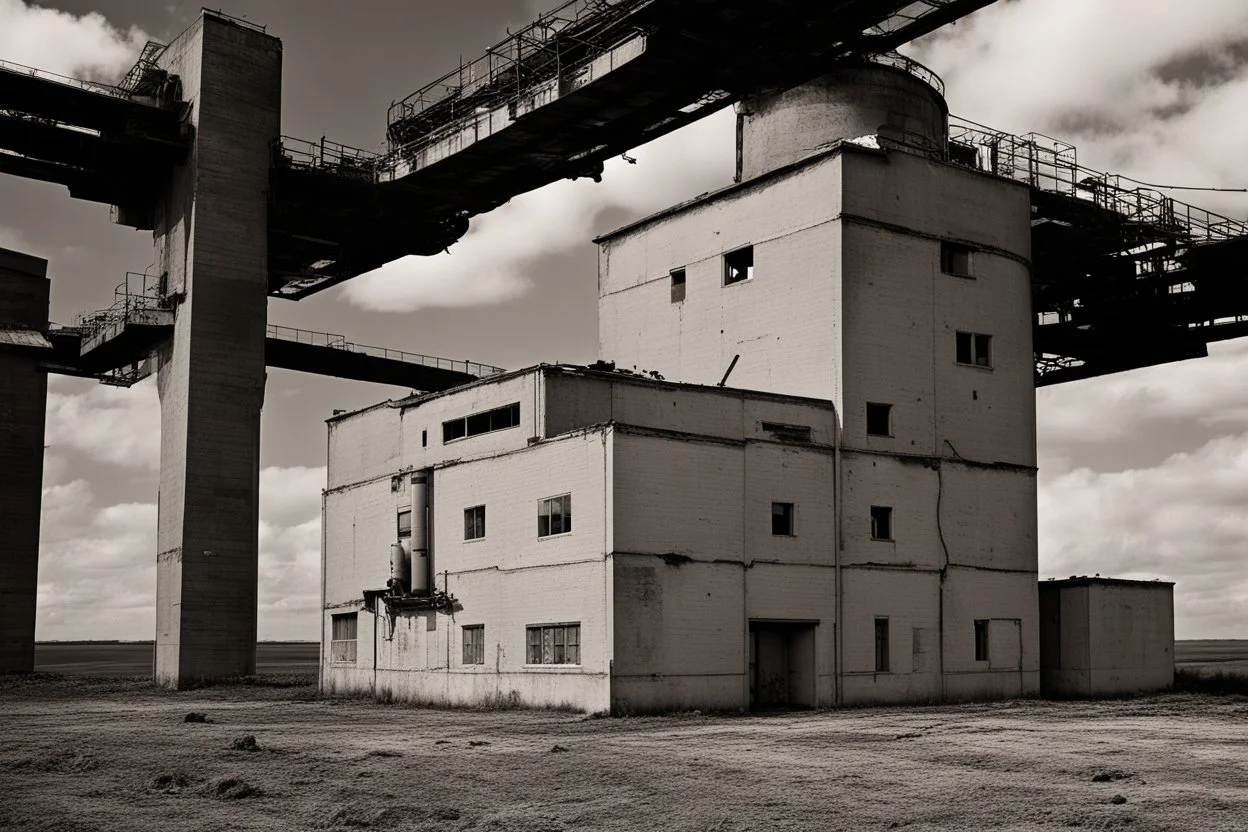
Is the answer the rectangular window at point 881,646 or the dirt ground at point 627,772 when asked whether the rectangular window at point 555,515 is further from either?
the rectangular window at point 881,646

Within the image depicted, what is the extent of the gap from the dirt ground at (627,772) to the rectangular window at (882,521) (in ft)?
19.8

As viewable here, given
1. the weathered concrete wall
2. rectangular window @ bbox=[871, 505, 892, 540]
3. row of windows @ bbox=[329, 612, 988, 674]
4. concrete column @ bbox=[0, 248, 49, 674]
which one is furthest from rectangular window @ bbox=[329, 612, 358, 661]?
concrete column @ bbox=[0, 248, 49, 674]

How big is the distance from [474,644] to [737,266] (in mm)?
13028

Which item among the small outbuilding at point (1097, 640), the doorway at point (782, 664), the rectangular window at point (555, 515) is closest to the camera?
the rectangular window at point (555, 515)

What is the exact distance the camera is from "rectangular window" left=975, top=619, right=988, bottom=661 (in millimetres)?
39281

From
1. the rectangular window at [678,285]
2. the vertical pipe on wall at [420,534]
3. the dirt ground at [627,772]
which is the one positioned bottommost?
the dirt ground at [627,772]

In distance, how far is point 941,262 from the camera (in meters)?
40.2

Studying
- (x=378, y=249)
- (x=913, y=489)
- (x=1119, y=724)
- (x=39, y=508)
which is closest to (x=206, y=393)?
(x=378, y=249)

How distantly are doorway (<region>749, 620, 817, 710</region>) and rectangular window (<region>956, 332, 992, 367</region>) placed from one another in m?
9.50

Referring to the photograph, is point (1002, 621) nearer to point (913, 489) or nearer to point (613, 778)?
point (913, 489)

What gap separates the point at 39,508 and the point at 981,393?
132 feet

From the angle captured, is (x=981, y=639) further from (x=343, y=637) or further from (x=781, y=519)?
(x=343, y=637)

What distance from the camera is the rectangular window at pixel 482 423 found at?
36.4 m

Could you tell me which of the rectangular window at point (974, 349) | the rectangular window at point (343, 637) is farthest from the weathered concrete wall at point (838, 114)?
the rectangular window at point (343, 637)
